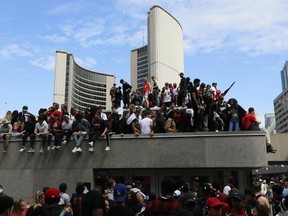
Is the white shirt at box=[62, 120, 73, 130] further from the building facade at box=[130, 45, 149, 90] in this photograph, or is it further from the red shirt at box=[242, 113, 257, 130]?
the building facade at box=[130, 45, 149, 90]

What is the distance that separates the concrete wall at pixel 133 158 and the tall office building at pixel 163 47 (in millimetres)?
15813

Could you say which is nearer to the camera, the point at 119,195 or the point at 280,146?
the point at 119,195

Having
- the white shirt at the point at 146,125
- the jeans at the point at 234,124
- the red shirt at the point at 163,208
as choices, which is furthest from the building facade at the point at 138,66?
the red shirt at the point at 163,208

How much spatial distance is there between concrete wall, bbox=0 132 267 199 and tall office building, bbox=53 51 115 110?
30.6 metres

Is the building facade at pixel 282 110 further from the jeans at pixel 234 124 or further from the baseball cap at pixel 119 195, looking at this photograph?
the baseball cap at pixel 119 195

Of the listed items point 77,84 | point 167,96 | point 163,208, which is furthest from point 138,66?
point 163,208

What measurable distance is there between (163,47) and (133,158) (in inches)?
698

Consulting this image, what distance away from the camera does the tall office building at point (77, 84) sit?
4706cm

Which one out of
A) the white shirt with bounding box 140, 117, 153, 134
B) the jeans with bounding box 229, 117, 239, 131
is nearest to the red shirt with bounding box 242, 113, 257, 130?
the jeans with bounding box 229, 117, 239, 131

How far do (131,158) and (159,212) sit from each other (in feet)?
31.4

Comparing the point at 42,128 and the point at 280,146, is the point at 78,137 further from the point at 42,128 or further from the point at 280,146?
the point at 280,146

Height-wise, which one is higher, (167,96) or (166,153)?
(167,96)

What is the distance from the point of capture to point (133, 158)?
13633 millimetres

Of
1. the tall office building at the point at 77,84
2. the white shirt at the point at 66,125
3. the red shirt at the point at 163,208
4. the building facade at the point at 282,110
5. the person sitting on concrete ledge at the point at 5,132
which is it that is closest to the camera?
the red shirt at the point at 163,208
